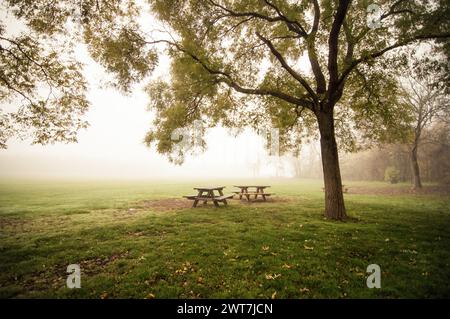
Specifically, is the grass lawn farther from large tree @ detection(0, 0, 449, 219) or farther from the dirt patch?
the dirt patch

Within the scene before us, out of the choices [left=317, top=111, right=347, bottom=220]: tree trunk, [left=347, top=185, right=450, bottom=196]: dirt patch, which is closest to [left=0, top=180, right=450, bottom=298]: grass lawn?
[left=317, top=111, right=347, bottom=220]: tree trunk

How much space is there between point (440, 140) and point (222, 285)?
3991 cm

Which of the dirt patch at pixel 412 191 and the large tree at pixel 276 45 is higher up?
the large tree at pixel 276 45

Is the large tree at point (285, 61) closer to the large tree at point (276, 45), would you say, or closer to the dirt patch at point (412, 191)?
the large tree at point (276, 45)

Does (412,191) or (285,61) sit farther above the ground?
(285,61)

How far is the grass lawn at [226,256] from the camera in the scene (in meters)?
5.37

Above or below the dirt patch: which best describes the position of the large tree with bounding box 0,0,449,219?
above

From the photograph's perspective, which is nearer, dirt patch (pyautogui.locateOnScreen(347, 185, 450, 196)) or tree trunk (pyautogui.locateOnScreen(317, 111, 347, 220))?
tree trunk (pyautogui.locateOnScreen(317, 111, 347, 220))

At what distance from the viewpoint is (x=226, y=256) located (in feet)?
23.6

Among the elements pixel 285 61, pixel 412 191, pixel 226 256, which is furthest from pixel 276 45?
pixel 412 191

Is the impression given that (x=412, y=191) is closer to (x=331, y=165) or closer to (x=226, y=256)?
(x=331, y=165)

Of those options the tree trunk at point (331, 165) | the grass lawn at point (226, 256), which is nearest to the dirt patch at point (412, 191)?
the grass lawn at point (226, 256)

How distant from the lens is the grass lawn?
5.37 metres
